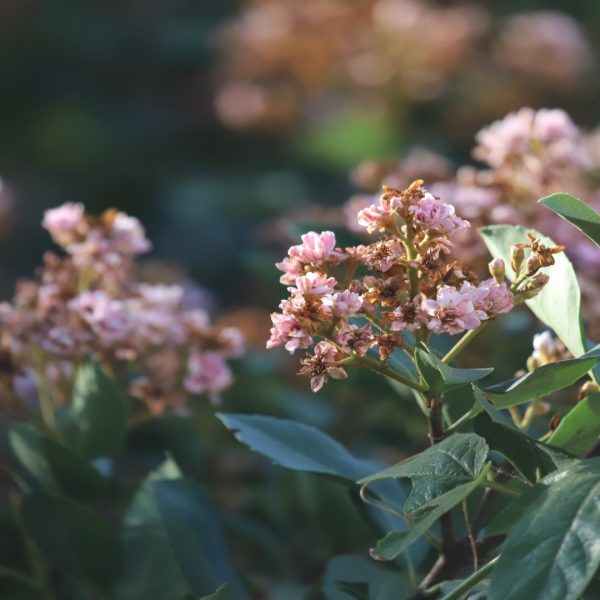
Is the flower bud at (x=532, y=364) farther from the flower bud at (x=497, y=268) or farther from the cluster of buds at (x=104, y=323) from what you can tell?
the cluster of buds at (x=104, y=323)

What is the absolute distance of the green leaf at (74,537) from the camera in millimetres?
955

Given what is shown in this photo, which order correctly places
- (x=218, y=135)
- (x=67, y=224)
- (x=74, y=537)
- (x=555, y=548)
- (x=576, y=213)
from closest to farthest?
(x=555, y=548) → (x=576, y=213) → (x=74, y=537) → (x=67, y=224) → (x=218, y=135)

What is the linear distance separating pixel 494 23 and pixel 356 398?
217cm

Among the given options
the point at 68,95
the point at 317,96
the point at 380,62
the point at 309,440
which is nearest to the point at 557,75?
the point at 380,62

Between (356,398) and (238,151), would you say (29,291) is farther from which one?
(238,151)

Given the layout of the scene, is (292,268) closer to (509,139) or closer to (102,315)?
(102,315)

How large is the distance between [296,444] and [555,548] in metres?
0.25

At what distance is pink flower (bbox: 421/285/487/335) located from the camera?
0.69 m

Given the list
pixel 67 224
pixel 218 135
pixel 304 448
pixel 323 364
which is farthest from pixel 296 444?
pixel 218 135

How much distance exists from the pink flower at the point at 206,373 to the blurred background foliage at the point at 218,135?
319mm

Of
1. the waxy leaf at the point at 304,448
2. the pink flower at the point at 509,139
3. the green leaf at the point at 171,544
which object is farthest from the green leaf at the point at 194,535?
the pink flower at the point at 509,139

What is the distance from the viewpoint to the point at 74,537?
0.97m

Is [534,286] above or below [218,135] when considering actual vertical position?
below

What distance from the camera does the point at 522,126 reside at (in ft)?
3.77
